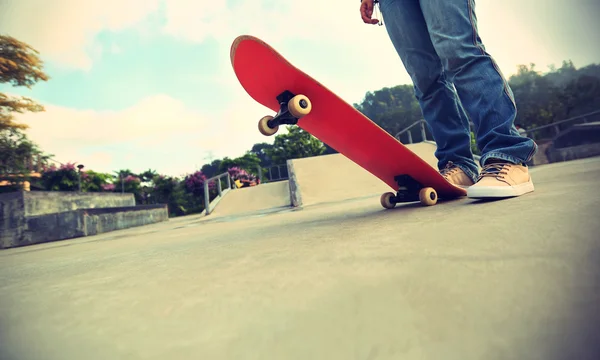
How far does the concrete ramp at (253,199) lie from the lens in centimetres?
557

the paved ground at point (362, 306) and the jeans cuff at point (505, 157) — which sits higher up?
the jeans cuff at point (505, 157)

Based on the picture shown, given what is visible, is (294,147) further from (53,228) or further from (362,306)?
(362,306)

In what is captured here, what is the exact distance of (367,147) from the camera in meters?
1.25

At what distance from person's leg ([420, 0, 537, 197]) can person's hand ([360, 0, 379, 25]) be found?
1.79ft

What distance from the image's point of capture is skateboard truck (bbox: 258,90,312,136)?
105cm

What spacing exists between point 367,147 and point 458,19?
1.96 ft

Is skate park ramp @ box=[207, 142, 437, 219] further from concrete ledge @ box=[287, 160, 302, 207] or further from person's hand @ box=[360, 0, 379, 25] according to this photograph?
person's hand @ box=[360, 0, 379, 25]

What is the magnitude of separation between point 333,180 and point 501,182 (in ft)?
13.4

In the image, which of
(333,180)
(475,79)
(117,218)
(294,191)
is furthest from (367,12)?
(117,218)

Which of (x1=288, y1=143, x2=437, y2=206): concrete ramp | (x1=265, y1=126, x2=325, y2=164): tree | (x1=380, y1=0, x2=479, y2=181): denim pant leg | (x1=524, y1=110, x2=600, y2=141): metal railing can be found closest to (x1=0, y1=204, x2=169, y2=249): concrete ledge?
(x1=288, y1=143, x2=437, y2=206): concrete ramp

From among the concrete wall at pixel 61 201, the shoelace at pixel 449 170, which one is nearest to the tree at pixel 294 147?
the concrete wall at pixel 61 201

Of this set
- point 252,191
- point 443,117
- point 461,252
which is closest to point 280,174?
point 252,191

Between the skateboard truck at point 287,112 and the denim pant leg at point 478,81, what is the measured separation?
62 cm

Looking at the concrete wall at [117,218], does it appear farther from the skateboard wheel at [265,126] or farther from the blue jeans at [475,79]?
the blue jeans at [475,79]
